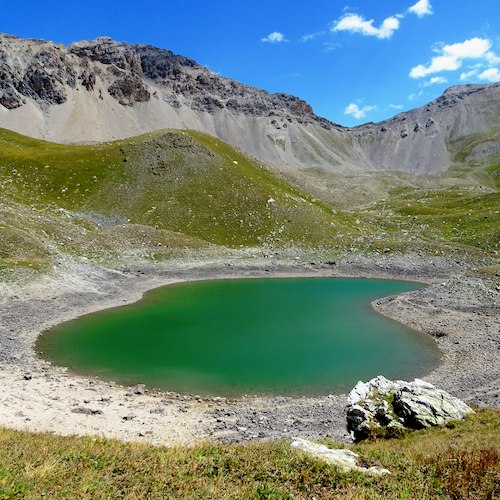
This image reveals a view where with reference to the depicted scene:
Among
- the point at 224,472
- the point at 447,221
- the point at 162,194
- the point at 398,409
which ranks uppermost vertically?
the point at 162,194

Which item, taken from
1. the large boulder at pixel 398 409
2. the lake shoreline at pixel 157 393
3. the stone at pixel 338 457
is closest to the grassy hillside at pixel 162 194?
the lake shoreline at pixel 157 393

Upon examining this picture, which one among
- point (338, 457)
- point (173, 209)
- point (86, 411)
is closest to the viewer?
point (338, 457)

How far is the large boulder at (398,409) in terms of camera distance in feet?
64.4

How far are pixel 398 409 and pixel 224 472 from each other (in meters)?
10.9

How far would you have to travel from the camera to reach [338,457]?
14.6m

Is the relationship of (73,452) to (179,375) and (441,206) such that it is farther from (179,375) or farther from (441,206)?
(441,206)

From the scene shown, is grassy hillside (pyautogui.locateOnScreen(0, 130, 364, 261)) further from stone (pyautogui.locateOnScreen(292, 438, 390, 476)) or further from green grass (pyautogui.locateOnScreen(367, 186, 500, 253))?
stone (pyautogui.locateOnScreen(292, 438, 390, 476))

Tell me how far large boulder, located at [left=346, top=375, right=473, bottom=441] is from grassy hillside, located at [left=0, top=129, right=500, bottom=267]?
192 feet

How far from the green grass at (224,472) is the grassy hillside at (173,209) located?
193 ft

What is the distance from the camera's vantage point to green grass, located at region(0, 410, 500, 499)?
11500 mm

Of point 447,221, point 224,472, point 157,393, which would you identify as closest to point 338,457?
point 224,472

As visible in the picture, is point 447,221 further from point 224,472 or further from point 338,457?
point 224,472

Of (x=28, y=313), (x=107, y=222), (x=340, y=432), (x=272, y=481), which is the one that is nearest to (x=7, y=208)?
(x=107, y=222)

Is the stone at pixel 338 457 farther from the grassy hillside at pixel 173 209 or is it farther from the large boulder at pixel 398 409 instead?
the grassy hillside at pixel 173 209
